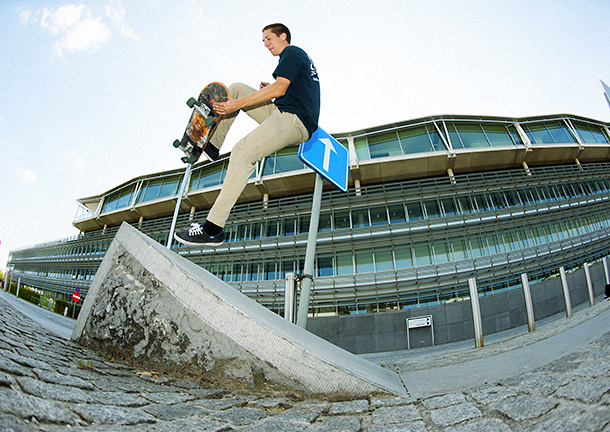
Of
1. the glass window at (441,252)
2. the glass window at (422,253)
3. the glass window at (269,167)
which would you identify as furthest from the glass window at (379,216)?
the glass window at (269,167)

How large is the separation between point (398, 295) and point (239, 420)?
45.5 ft

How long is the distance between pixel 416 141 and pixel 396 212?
442cm

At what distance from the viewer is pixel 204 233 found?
A: 2.79 m

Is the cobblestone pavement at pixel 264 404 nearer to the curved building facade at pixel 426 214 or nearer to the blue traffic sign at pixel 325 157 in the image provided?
the blue traffic sign at pixel 325 157

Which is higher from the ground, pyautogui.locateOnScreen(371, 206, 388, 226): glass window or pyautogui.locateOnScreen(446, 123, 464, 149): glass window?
pyautogui.locateOnScreen(446, 123, 464, 149): glass window

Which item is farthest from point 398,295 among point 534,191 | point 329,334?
point 534,191

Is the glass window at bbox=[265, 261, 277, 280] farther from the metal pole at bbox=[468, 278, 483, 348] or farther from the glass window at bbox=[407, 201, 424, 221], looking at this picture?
the metal pole at bbox=[468, 278, 483, 348]

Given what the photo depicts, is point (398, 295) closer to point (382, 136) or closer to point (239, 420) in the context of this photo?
point (382, 136)

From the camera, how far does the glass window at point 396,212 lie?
16125 mm

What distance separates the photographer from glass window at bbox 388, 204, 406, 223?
52.9 ft

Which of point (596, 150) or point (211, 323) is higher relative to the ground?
point (596, 150)

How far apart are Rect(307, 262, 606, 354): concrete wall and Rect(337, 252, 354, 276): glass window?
222cm

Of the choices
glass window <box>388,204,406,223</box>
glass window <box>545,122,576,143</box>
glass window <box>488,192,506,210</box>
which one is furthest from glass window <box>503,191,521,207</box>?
glass window <box>388,204,406,223</box>

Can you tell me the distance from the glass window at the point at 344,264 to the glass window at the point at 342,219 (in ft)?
5.29
